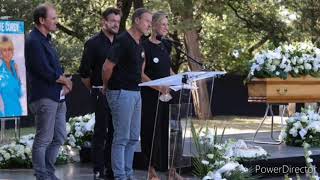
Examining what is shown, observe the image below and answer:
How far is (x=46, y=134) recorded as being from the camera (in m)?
5.84

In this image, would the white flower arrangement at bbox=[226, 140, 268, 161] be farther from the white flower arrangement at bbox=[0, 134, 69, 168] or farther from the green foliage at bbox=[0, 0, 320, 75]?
the green foliage at bbox=[0, 0, 320, 75]

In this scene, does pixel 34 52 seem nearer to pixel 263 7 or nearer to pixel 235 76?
pixel 263 7

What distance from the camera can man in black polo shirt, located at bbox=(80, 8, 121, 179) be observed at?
646cm

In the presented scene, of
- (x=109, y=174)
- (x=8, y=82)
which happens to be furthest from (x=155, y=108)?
(x=8, y=82)

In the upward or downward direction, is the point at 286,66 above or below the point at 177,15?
below

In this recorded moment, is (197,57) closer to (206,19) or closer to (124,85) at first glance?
(206,19)

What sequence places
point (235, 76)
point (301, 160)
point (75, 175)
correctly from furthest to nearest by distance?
point (235, 76) → point (301, 160) → point (75, 175)

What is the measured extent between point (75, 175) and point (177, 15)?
53.9 ft

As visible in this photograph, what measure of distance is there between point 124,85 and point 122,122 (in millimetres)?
344

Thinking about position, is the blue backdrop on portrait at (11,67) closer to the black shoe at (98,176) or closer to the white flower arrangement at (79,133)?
the white flower arrangement at (79,133)

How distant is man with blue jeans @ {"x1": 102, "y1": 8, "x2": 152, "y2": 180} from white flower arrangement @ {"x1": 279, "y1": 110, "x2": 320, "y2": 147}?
128 inches

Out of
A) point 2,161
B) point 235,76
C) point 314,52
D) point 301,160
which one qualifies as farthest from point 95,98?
point 235,76

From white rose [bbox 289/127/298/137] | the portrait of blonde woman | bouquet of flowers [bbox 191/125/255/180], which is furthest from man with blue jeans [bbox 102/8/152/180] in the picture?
the portrait of blonde woman

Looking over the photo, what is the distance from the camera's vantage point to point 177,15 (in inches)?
912
